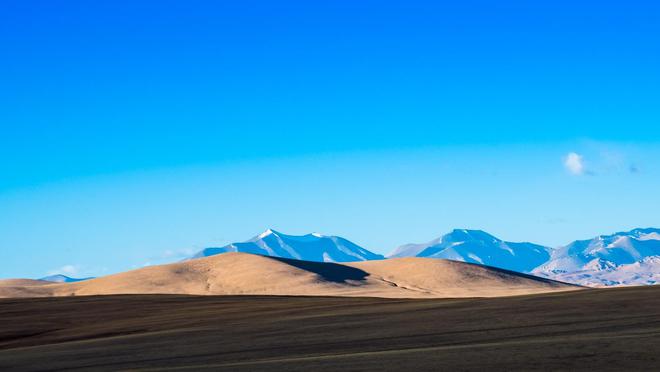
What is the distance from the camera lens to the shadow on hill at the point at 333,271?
12473 centimetres

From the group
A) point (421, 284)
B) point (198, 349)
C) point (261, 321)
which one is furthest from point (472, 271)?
point (198, 349)

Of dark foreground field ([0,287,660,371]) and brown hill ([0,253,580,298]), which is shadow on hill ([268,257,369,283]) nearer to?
brown hill ([0,253,580,298])

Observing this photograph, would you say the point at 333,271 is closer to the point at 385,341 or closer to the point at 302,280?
the point at 302,280

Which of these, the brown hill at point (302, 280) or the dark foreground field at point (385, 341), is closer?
the dark foreground field at point (385, 341)

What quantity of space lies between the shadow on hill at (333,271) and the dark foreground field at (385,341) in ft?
299

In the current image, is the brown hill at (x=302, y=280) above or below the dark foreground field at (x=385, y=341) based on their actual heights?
above

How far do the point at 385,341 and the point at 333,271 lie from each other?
111473 mm

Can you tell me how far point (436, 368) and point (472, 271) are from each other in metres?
114

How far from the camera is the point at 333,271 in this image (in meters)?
131

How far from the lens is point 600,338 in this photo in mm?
16797

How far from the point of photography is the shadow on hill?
125 m

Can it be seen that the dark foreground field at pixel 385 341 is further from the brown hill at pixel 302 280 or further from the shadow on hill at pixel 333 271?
the shadow on hill at pixel 333 271

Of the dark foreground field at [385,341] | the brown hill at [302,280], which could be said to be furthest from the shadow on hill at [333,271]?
the dark foreground field at [385,341]

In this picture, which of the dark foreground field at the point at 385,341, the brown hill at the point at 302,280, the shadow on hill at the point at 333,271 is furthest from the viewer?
the shadow on hill at the point at 333,271
